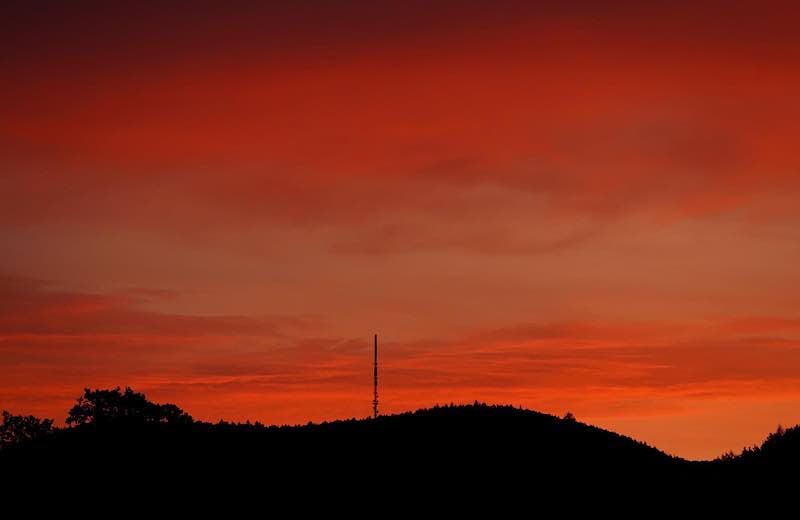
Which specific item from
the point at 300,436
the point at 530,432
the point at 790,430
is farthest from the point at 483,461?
the point at 790,430

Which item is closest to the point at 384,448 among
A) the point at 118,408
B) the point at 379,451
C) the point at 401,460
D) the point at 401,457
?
the point at 379,451

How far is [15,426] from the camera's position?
77.8 meters

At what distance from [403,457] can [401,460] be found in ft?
1.00

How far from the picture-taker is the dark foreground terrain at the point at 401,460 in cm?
4169

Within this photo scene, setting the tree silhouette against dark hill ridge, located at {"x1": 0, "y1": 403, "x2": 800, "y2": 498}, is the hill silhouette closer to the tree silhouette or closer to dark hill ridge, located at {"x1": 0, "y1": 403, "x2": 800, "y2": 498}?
dark hill ridge, located at {"x1": 0, "y1": 403, "x2": 800, "y2": 498}

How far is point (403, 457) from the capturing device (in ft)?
145

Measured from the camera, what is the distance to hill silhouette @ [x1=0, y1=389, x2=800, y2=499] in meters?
42.2

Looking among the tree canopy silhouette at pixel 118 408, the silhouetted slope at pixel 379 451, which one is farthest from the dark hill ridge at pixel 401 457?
the tree canopy silhouette at pixel 118 408

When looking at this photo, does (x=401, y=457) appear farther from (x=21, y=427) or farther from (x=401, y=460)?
(x=21, y=427)

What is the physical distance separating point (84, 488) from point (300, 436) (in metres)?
10.0

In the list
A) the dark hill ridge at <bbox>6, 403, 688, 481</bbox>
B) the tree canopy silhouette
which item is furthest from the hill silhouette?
the tree canopy silhouette

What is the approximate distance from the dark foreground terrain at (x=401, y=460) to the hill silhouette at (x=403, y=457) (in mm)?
81

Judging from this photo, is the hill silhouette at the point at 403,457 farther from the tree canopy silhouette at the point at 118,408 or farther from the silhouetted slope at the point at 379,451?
the tree canopy silhouette at the point at 118,408

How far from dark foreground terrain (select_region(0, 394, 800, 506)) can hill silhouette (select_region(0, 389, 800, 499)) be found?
81mm
